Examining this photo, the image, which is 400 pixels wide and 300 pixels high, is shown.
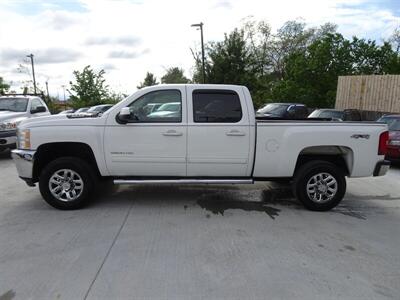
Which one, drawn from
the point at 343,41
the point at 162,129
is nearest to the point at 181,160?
the point at 162,129

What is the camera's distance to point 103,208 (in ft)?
18.3

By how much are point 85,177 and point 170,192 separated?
1.67m

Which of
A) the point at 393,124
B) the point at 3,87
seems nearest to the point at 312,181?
the point at 393,124

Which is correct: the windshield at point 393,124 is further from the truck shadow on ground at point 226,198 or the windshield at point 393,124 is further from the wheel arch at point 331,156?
the wheel arch at point 331,156

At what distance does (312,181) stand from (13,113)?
346 inches

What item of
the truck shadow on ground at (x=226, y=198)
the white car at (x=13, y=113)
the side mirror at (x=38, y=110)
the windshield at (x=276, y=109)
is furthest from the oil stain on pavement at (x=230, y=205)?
the windshield at (x=276, y=109)

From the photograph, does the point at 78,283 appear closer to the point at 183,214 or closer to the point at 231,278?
the point at 231,278

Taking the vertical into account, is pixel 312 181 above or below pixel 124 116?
below

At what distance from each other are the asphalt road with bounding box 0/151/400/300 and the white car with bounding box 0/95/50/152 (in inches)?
161

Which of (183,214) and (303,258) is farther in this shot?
(183,214)

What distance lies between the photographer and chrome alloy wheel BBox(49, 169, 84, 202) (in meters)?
5.39

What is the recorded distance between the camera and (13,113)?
10.4m

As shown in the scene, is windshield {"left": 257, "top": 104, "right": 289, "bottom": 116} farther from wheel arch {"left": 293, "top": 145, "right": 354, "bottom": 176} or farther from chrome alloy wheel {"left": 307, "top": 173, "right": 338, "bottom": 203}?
chrome alloy wheel {"left": 307, "top": 173, "right": 338, "bottom": 203}

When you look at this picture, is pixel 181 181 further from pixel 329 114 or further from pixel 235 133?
pixel 329 114
